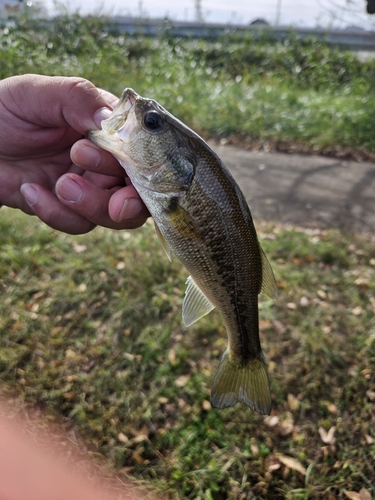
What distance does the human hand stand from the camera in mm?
1999

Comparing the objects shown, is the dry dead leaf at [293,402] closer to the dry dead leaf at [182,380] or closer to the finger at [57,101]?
the dry dead leaf at [182,380]

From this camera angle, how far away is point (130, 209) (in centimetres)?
199

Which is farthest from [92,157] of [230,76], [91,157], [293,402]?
[230,76]

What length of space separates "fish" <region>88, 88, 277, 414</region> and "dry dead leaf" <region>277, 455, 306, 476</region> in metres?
1.41

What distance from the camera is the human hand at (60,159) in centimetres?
200

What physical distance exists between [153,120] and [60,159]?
108cm

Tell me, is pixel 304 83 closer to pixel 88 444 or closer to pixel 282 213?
pixel 282 213

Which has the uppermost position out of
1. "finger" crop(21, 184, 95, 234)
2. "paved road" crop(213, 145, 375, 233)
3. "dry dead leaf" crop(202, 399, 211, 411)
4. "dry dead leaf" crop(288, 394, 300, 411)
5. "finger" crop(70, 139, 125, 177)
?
"finger" crop(70, 139, 125, 177)

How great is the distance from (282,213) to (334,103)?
396 cm

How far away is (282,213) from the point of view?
17.0 ft

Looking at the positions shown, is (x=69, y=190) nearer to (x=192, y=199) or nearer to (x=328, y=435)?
(x=192, y=199)

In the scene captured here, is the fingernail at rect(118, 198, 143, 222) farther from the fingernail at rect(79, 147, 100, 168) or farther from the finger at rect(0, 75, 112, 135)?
the finger at rect(0, 75, 112, 135)

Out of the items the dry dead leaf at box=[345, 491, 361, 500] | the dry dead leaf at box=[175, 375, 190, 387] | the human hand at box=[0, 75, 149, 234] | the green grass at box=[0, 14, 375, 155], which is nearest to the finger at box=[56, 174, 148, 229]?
the human hand at box=[0, 75, 149, 234]

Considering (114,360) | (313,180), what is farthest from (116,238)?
(313,180)
